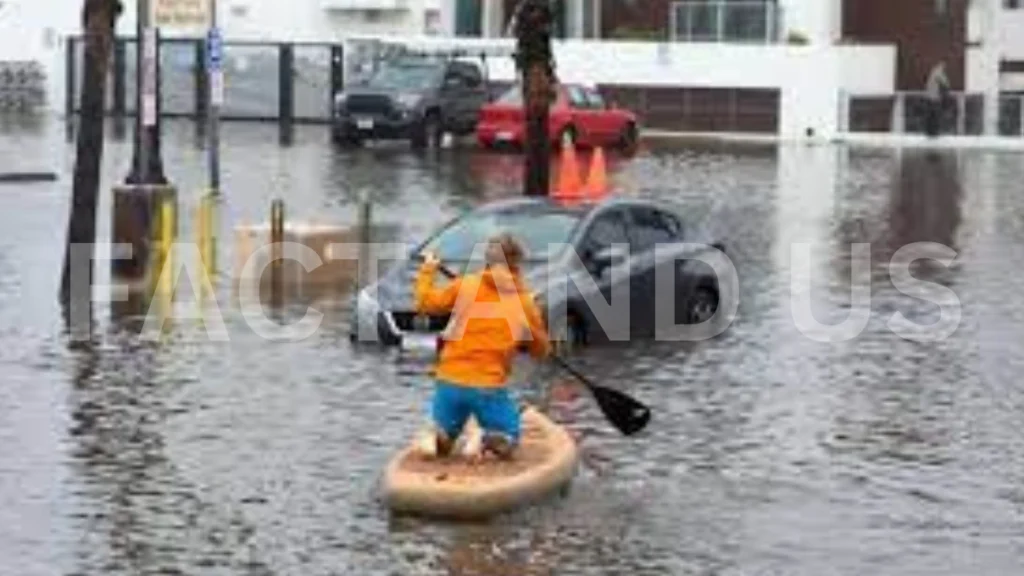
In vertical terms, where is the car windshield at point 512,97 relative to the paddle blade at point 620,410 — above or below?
above

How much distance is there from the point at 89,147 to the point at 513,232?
15.0 feet

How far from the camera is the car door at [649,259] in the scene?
67.0ft

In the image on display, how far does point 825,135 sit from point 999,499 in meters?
43.5

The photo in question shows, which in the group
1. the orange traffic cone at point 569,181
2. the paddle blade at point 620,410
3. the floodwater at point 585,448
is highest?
the orange traffic cone at point 569,181

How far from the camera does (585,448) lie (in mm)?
14883

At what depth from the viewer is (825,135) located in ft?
185

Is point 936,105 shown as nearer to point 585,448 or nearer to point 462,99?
point 462,99

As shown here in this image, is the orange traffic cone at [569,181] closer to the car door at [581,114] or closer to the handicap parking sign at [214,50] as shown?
the handicap parking sign at [214,50]

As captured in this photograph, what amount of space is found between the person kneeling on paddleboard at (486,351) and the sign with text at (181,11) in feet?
69.1

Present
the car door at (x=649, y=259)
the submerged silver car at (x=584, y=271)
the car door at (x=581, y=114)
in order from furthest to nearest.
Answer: the car door at (x=581, y=114)
the car door at (x=649, y=259)
the submerged silver car at (x=584, y=271)

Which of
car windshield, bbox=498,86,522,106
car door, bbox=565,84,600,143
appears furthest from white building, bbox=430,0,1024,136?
car windshield, bbox=498,86,522,106

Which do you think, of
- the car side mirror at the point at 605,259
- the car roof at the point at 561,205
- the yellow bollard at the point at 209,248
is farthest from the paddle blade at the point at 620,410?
the yellow bollard at the point at 209,248

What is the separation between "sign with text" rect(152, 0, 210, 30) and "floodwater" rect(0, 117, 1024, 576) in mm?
7353

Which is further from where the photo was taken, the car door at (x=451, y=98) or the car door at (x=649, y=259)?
the car door at (x=451, y=98)
